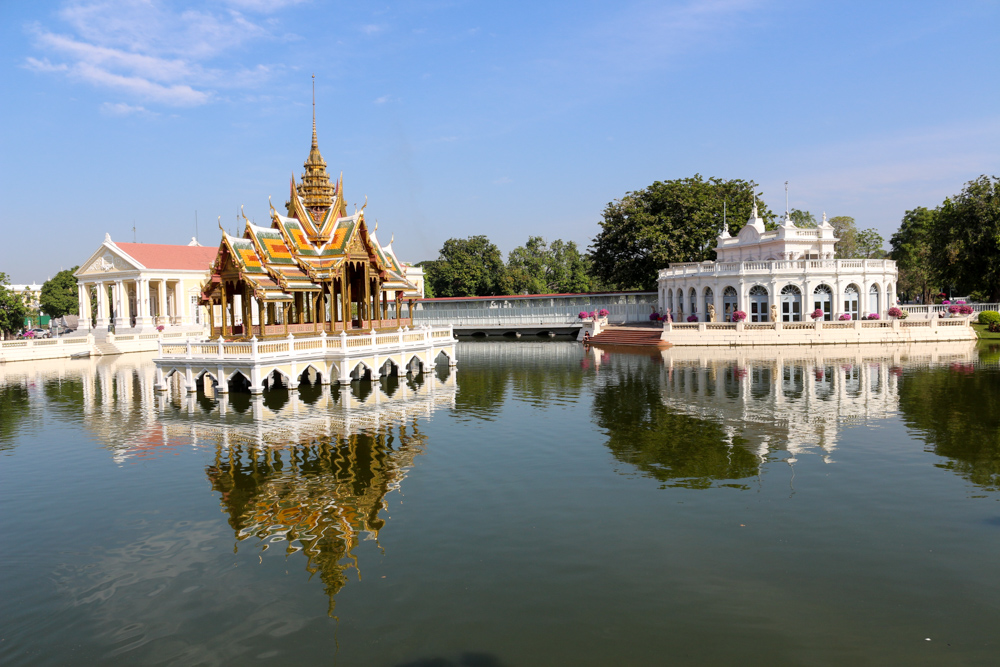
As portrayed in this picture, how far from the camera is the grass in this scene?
48.0m

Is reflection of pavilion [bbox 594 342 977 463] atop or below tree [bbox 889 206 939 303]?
below

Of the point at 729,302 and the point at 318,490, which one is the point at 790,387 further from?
the point at 729,302

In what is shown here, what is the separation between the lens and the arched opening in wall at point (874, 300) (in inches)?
2023

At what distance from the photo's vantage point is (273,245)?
98.1 feet

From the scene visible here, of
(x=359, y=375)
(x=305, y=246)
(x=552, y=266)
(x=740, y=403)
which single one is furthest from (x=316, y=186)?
(x=552, y=266)

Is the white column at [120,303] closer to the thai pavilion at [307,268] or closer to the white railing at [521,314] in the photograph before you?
the white railing at [521,314]

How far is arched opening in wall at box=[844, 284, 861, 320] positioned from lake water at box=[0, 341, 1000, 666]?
2997 centimetres

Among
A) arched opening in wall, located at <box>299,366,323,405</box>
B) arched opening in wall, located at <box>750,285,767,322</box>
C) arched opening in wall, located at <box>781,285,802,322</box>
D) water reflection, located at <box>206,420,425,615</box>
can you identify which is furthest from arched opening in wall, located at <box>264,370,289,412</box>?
arched opening in wall, located at <box>781,285,802,322</box>

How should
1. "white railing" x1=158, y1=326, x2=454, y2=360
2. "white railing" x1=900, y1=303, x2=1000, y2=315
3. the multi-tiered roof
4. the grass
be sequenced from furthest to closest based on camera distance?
"white railing" x1=900, y1=303, x2=1000, y2=315, the grass, the multi-tiered roof, "white railing" x1=158, y1=326, x2=454, y2=360

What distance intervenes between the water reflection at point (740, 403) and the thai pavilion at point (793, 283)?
30.1 ft

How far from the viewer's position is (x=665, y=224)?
211 ft

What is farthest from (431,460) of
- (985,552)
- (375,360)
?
(375,360)

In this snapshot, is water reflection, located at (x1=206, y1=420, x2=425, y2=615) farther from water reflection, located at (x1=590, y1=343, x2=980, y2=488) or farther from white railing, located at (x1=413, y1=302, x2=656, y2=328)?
white railing, located at (x1=413, y1=302, x2=656, y2=328)

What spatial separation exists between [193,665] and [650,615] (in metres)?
5.40
